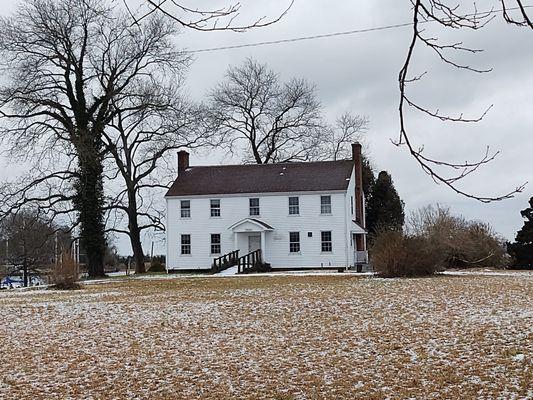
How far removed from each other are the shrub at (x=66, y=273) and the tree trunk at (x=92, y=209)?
11.8 meters

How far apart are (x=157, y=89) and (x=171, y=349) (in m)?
32.5

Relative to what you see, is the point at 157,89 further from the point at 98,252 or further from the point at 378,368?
the point at 378,368

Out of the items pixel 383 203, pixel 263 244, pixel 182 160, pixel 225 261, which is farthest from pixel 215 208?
pixel 383 203

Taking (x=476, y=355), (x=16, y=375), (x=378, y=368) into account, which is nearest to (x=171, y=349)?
(x=16, y=375)

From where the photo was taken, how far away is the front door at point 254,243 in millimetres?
44844

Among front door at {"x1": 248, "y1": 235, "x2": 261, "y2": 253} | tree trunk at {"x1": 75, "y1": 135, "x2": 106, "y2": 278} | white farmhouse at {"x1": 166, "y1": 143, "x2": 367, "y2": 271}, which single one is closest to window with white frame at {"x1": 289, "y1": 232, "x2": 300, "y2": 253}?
white farmhouse at {"x1": 166, "y1": 143, "x2": 367, "y2": 271}

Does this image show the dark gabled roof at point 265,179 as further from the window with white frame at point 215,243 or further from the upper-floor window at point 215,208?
the window with white frame at point 215,243

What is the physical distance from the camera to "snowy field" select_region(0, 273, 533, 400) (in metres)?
9.71

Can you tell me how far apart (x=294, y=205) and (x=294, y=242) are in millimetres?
2308

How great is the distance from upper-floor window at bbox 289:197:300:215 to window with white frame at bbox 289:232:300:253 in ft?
4.30

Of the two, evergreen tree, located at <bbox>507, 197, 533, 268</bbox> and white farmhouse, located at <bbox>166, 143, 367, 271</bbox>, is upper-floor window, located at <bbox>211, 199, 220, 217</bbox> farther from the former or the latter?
evergreen tree, located at <bbox>507, 197, 533, 268</bbox>

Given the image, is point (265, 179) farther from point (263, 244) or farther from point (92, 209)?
point (92, 209)

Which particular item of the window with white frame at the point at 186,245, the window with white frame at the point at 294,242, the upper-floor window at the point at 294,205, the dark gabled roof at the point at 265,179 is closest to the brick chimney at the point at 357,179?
the dark gabled roof at the point at 265,179

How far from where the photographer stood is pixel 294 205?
146 ft
